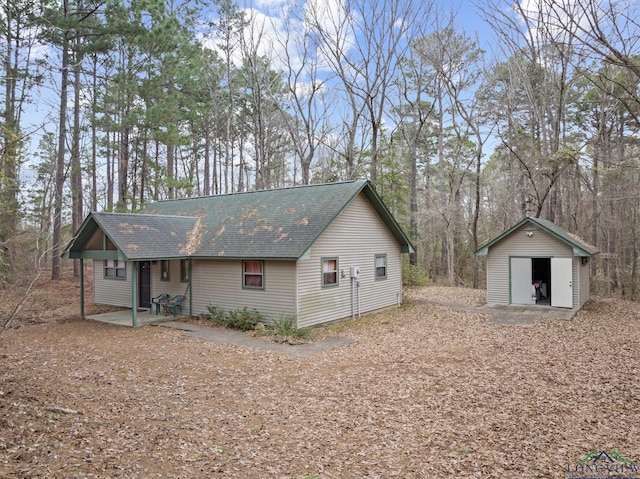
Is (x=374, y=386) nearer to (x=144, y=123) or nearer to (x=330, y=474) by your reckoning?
(x=330, y=474)

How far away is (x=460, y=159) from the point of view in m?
30.5

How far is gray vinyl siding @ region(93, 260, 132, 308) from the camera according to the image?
1638 centimetres

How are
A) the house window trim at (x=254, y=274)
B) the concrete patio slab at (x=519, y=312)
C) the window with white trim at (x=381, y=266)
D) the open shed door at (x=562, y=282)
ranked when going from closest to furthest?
1. the house window trim at (x=254, y=274)
2. the concrete patio slab at (x=519, y=312)
3. the open shed door at (x=562, y=282)
4. the window with white trim at (x=381, y=266)

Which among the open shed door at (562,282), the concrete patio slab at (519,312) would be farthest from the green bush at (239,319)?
the open shed door at (562,282)

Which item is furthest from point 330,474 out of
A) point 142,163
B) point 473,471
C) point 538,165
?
point 142,163

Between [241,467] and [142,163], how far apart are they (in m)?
23.7

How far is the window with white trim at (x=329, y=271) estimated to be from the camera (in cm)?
1333

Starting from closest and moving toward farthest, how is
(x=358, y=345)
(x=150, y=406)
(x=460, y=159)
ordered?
(x=150, y=406) < (x=358, y=345) < (x=460, y=159)

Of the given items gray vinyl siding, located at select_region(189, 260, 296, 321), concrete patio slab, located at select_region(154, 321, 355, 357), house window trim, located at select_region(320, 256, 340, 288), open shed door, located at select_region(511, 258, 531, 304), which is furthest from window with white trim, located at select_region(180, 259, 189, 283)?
open shed door, located at select_region(511, 258, 531, 304)

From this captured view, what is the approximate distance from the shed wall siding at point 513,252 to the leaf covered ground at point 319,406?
427cm

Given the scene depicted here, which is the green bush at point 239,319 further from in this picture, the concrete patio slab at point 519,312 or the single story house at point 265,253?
the concrete patio slab at point 519,312

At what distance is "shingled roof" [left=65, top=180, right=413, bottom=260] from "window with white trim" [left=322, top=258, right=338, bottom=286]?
138 centimetres

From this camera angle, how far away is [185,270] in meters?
14.8

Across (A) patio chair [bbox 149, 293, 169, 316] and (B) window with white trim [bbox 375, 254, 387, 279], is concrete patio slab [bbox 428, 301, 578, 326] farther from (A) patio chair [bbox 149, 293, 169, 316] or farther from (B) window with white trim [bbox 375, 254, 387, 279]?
(A) patio chair [bbox 149, 293, 169, 316]
